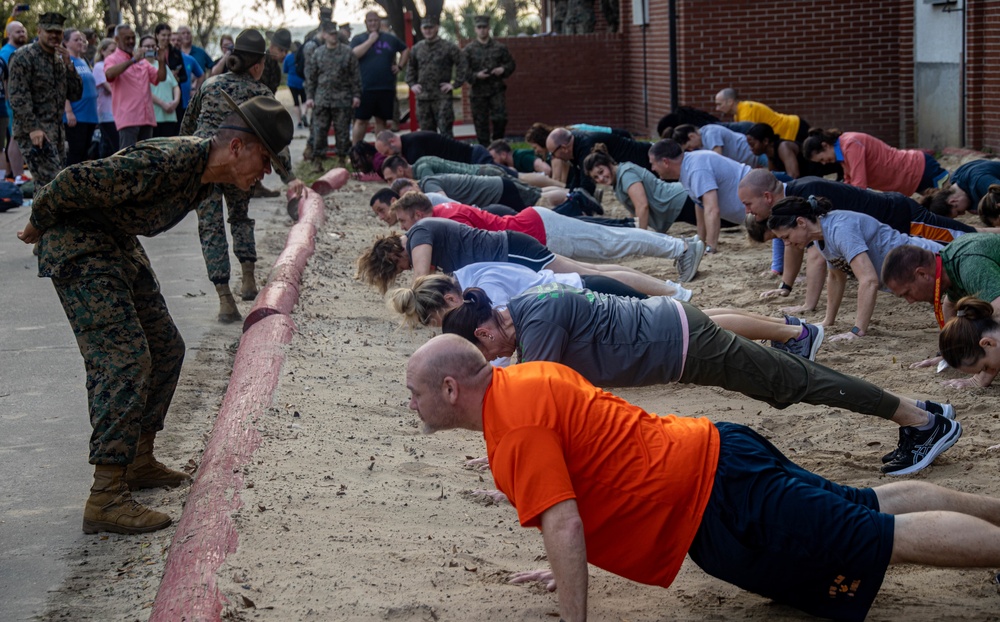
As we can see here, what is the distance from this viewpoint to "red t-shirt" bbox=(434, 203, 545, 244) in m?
7.62

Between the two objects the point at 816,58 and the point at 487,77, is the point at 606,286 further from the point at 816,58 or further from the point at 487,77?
the point at 487,77

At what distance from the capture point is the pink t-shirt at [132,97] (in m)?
11.7

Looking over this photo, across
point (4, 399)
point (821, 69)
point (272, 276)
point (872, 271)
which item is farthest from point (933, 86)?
point (4, 399)

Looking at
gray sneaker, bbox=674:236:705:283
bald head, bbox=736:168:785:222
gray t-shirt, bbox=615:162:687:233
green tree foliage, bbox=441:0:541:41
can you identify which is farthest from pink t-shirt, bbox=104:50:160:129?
green tree foliage, bbox=441:0:541:41

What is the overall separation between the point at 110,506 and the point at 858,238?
4338 millimetres

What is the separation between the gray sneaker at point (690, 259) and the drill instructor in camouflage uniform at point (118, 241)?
4841 mm

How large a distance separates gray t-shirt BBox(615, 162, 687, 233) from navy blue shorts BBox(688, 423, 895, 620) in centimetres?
664

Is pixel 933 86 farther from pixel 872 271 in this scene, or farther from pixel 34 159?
pixel 34 159

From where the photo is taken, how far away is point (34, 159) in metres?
9.54

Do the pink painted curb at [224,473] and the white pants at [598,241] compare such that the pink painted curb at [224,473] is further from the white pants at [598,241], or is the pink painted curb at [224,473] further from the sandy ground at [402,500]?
the white pants at [598,241]

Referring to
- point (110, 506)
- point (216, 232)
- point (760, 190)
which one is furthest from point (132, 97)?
point (110, 506)

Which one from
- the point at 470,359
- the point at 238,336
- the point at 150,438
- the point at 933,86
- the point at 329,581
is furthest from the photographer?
the point at 933,86

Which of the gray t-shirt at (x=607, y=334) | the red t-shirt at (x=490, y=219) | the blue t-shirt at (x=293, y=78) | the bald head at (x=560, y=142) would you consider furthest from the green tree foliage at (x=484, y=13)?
the gray t-shirt at (x=607, y=334)

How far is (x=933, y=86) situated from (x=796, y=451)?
417 inches
